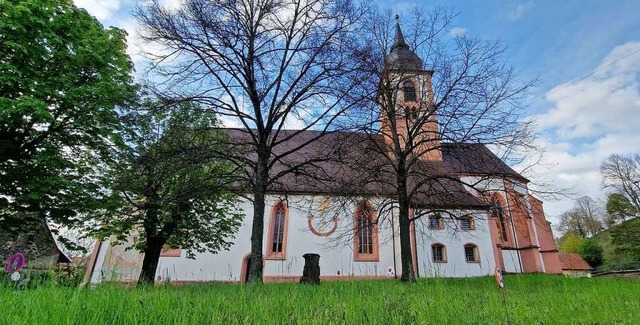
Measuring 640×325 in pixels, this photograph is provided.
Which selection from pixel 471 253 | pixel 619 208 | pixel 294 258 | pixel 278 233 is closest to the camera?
pixel 294 258

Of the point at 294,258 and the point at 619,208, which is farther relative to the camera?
the point at 619,208

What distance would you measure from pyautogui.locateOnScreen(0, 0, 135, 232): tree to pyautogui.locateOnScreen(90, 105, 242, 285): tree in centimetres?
102

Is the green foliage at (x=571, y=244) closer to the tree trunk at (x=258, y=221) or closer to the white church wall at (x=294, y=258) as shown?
the white church wall at (x=294, y=258)

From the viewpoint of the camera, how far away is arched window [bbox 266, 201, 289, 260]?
66.4 feet

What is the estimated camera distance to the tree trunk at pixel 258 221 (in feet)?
29.8

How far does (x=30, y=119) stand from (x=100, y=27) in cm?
429

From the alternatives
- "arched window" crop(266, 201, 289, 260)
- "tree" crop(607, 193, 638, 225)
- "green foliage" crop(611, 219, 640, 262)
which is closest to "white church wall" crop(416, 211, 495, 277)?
"arched window" crop(266, 201, 289, 260)

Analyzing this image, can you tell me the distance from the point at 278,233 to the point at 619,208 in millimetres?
38543

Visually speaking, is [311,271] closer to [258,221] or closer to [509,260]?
[258,221]

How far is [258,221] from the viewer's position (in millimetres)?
9875

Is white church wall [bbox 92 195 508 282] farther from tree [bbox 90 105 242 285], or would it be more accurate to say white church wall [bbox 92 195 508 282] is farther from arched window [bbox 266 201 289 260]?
tree [bbox 90 105 242 285]

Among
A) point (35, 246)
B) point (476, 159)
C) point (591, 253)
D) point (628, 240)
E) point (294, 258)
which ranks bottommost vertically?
point (35, 246)

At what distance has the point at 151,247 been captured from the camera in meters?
14.1

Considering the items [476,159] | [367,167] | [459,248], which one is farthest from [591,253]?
[367,167]
